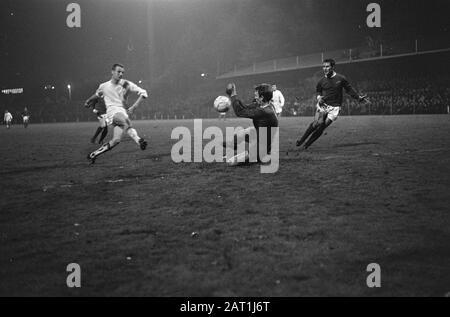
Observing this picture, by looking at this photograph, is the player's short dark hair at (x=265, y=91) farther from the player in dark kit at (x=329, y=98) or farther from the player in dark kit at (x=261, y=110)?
→ the player in dark kit at (x=329, y=98)

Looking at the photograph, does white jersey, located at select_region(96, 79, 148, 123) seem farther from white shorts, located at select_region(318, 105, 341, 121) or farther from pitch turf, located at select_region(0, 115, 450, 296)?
white shorts, located at select_region(318, 105, 341, 121)

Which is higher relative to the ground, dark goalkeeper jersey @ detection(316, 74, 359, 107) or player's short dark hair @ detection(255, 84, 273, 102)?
dark goalkeeper jersey @ detection(316, 74, 359, 107)

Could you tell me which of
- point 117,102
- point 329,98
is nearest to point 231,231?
point 117,102

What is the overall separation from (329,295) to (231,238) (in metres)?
1.43

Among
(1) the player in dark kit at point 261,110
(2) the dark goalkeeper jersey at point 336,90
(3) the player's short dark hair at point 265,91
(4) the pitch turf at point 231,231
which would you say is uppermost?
(2) the dark goalkeeper jersey at point 336,90

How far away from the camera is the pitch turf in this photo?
3271mm

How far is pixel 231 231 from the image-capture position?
4.52 metres

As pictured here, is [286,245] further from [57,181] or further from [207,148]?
[207,148]

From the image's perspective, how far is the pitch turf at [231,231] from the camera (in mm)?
3271

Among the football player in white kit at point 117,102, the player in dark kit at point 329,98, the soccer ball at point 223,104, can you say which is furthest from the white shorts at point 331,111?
the football player in white kit at point 117,102

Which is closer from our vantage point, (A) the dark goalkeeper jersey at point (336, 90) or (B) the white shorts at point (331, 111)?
(B) the white shorts at point (331, 111)

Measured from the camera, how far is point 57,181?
7828 millimetres

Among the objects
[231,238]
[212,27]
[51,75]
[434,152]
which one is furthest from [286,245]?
[51,75]

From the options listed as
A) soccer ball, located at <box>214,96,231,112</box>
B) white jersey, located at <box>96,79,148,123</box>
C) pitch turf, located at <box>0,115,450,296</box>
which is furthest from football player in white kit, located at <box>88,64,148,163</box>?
soccer ball, located at <box>214,96,231,112</box>
